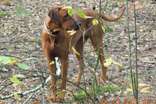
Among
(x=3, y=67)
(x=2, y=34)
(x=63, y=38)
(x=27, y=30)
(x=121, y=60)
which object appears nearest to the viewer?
(x=63, y=38)

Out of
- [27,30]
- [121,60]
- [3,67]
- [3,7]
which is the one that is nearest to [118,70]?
[121,60]

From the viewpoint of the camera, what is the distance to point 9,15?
8.62 m

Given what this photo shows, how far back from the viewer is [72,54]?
6395 mm

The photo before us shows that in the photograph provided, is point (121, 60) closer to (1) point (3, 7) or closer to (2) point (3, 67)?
(2) point (3, 67)

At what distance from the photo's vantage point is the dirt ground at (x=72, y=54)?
14.3 feet

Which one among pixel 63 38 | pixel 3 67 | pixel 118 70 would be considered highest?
pixel 63 38

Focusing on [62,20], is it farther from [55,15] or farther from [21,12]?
[21,12]

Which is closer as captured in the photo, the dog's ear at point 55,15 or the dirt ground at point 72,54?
the dog's ear at point 55,15

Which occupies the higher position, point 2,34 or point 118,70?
point 2,34

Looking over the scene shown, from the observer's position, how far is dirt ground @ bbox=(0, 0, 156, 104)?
14.3ft

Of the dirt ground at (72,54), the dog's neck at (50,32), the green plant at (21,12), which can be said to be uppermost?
the dog's neck at (50,32)

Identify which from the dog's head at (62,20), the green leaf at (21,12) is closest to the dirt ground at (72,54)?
the green leaf at (21,12)

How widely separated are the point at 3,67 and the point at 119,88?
220 centimetres

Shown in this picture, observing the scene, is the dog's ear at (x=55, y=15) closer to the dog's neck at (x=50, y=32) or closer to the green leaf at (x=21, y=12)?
the dog's neck at (x=50, y=32)
